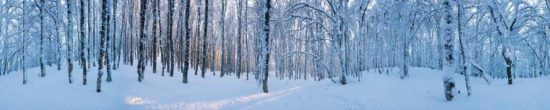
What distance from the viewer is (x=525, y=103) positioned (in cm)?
1394

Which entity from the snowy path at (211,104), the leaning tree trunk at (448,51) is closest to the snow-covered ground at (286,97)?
the snowy path at (211,104)

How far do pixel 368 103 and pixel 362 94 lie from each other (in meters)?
1.83

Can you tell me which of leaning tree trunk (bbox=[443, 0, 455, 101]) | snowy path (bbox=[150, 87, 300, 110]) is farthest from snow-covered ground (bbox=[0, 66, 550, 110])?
leaning tree trunk (bbox=[443, 0, 455, 101])

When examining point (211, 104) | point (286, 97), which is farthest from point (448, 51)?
point (211, 104)

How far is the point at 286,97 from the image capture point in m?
17.2

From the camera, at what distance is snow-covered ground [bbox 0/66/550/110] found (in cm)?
1451

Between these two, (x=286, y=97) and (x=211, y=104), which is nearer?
(x=211, y=104)

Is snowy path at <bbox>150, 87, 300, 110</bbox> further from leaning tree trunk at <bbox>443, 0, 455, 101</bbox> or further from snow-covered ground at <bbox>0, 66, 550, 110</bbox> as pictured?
leaning tree trunk at <bbox>443, 0, 455, 101</bbox>

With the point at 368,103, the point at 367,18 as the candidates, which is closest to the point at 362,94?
the point at 368,103

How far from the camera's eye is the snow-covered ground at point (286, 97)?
1451 centimetres

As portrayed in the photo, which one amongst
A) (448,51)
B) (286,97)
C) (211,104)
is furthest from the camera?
(286,97)

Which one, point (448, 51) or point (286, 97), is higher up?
point (448, 51)

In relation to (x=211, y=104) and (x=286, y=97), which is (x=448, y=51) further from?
(x=211, y=104)

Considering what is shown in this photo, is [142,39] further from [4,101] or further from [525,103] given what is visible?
[525,103]
